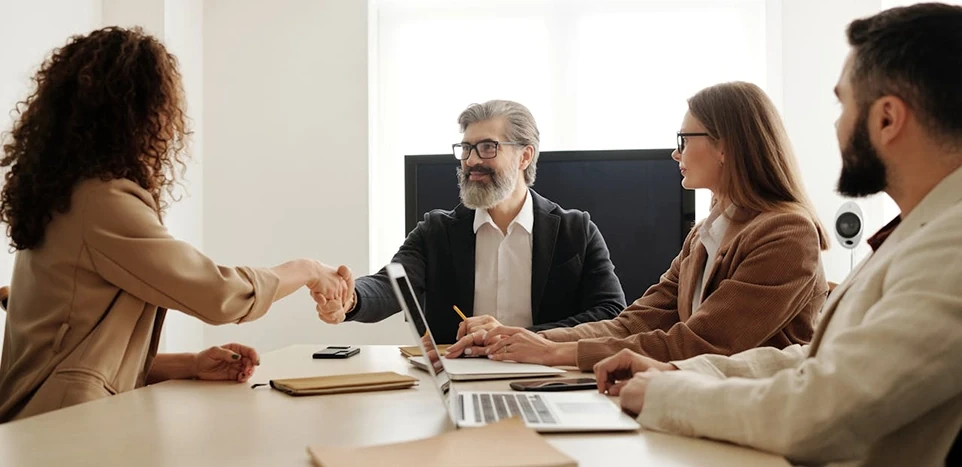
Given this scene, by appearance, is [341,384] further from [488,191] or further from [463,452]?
[488,191]

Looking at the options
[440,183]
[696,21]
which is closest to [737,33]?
[696,21]

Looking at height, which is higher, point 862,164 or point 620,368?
point 862,164

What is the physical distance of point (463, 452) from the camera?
104 centimetres

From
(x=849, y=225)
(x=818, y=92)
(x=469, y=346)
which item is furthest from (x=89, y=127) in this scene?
(x=818, y=92)

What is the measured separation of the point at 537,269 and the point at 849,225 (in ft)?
6.50

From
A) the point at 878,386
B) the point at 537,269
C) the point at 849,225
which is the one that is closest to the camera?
the point at 878,386

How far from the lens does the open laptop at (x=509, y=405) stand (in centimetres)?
125

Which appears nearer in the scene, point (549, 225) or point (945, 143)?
point (945, 143)

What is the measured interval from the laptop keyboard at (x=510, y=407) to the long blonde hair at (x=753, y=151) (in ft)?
3.03

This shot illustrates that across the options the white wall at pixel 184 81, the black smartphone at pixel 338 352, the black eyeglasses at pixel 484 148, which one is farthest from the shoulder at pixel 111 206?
the white wall at pixel 184 81

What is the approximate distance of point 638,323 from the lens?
2379mm

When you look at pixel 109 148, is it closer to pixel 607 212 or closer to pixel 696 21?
pixel 607 212

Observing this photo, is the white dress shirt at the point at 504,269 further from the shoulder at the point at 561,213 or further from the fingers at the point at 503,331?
the fingers at the point at 503,331

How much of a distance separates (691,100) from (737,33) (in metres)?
2.67
